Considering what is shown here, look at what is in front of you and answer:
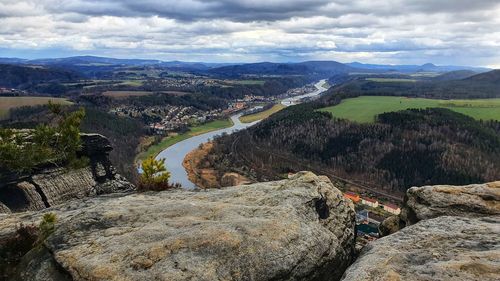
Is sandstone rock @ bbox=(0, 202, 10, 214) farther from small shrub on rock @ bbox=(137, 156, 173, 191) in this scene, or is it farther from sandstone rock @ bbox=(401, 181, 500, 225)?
sandstone rock @ bbox=(401, 181, 500, 225)

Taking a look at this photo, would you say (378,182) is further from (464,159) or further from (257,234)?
(257,234)

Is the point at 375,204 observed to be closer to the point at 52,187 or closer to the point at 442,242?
the point at 52,187

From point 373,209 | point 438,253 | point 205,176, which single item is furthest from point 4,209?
point 205,176

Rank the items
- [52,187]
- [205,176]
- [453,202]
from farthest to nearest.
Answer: [205,176] → [52,187] → [453,202]

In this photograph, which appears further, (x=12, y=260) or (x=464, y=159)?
(x=464, y=159)

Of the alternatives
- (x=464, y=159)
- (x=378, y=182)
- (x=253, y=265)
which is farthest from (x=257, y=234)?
(x=464, y=159)
